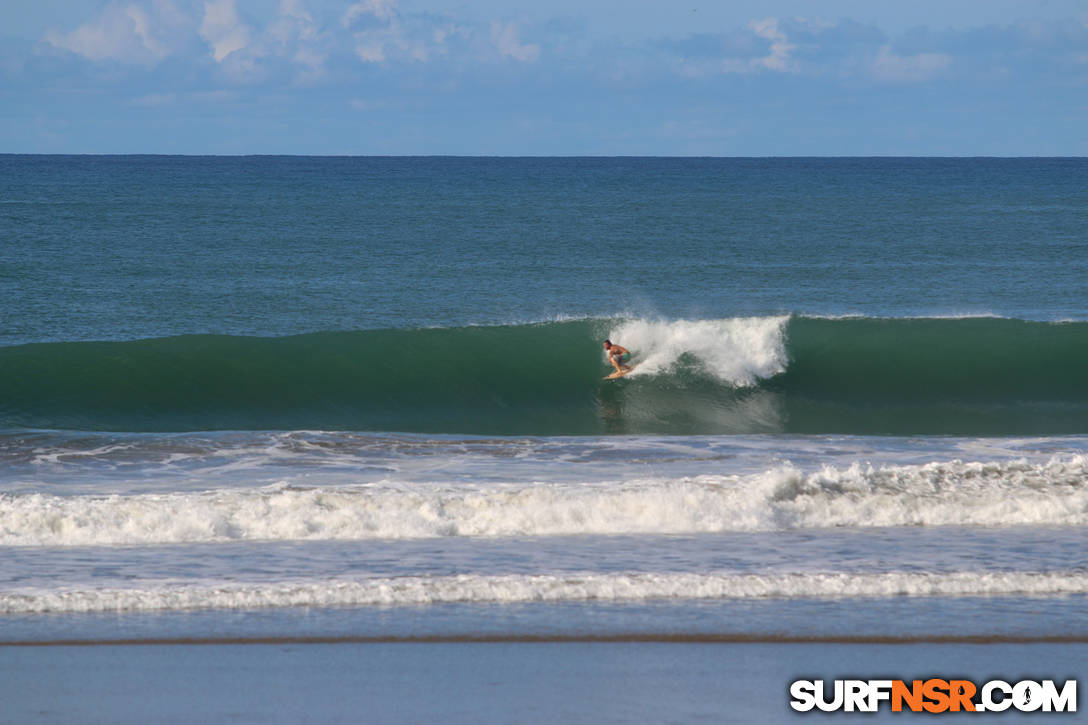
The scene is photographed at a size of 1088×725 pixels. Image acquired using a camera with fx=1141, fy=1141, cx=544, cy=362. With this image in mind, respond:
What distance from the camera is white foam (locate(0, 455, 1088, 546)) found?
1000 cm

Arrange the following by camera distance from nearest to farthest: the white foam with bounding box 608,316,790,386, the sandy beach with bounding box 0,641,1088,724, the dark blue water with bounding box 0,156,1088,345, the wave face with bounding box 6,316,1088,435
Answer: the sandy beach with bounding box 0,641,1088,724, the wave face with bounding box 6,316,1088,435, the white foam with bounding box 608,316,790,386, the dark blue water with bounding box 0,156,1088,345

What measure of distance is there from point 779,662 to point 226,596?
12.4ft

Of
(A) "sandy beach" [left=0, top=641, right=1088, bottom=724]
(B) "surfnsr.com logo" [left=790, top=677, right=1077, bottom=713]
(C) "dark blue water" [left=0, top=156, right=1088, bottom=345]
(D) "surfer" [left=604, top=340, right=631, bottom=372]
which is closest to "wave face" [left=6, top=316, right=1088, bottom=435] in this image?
(D) "surfer" [left=604, top=340, right=631, bottom=372]

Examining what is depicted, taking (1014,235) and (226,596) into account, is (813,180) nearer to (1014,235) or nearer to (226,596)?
(1014,235)

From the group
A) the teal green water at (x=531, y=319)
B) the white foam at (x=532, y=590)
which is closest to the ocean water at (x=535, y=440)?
the white foam at (x=532, y=590)

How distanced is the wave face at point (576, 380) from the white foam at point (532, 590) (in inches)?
332

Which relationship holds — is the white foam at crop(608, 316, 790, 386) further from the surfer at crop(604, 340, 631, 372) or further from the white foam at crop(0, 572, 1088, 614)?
the white foam at crop(0, 572, 1088, 614)

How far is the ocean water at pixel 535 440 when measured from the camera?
25.9ft

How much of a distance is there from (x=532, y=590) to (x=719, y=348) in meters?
13.5

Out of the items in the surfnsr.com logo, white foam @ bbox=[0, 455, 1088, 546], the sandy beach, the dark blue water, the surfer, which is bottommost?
the surfnsr.com logo

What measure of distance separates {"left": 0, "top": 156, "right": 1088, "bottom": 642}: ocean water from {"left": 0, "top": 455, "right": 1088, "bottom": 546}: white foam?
0.12ft

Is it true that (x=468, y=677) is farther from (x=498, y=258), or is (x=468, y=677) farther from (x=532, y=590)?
(x=498, y=258)

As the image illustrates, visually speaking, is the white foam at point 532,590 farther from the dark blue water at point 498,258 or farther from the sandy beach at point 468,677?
the dark blue water at point 498,258

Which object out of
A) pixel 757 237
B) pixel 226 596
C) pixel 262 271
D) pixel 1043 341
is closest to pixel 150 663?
pixel 226 596
